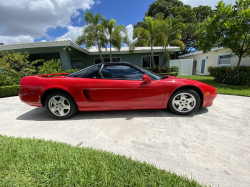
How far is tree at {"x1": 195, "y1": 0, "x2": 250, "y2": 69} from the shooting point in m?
5.48

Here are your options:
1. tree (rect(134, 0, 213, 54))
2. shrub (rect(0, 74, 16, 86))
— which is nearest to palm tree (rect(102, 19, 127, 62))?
shrub (rect(0, 74, 16, 86))

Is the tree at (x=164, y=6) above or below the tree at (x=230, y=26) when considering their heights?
above

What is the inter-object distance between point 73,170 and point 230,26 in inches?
333

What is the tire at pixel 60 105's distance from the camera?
96.5 inches

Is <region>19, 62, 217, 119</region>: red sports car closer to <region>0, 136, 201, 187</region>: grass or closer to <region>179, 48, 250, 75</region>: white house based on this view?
<region>0, 136, 201, 187</region>: grass

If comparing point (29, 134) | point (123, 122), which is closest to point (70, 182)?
point (123, 122)

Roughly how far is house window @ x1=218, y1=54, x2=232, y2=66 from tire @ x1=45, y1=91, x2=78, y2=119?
1389cm

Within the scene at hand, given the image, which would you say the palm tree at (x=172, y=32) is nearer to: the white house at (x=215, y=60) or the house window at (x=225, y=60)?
the white house at (x=215, y=60)

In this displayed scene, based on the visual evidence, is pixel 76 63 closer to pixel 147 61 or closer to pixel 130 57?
pixel 130 57

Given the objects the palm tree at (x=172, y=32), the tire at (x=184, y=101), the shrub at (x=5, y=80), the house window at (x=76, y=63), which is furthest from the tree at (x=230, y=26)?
the house window at (x=76, y=63)

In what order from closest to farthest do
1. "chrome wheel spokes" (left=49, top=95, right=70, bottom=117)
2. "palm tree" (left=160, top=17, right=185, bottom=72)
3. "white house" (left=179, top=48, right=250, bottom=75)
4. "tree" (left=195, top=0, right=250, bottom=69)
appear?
"chrome wheel spokes" (left=49, top=95, right=70, bottom=117)
"tree" (left=195, top=0, right=250, bottom=69)
"palm tree" (left=160, top=17, right=185, bottom=72)
"white house" (left=179, top=48, right=250, bottom=75)

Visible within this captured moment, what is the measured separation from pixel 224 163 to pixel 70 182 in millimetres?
1718

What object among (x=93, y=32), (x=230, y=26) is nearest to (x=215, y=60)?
(x=230, y=26)

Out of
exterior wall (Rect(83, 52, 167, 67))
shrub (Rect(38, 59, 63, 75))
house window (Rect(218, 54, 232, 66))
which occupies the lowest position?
shrub (Rect(38, 59, 63, 75))
